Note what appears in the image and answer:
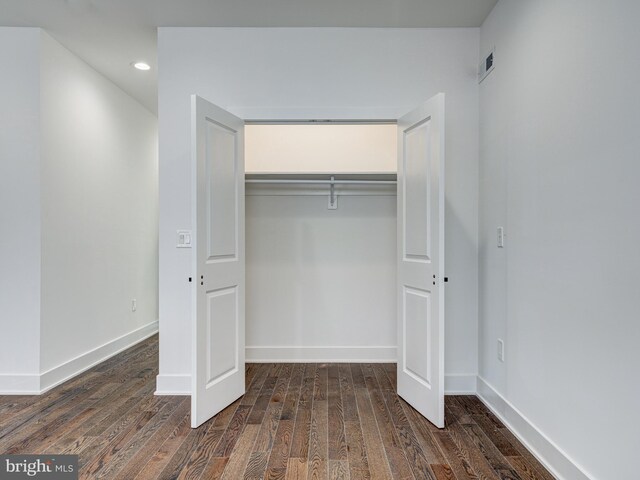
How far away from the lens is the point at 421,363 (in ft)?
8.30

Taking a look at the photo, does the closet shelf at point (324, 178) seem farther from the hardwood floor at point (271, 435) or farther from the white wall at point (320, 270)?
the hardwood floor at point (271, 435)

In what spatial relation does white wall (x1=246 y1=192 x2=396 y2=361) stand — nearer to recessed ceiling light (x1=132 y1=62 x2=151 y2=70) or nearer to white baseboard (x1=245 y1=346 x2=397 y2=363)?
white baseboard (x1=245 y1=346 x2=397 y2=363)

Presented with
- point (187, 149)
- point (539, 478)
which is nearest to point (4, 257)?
point (187, 149)

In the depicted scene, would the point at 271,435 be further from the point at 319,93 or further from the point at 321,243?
the point at 319,93

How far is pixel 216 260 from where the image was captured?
253 cm

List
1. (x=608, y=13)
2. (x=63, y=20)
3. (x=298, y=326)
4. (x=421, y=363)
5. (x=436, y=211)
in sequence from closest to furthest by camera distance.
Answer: (x=608, y=13), (x=436, y=211), (x=421, y=363), (x=63, y=20), (x=298, y=326)

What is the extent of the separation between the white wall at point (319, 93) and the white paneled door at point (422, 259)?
14.7 inches

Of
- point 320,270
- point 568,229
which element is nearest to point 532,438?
point 568,229

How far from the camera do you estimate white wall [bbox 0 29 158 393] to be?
9.40 ft

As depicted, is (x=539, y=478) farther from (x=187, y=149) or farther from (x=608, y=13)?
(x=187, y=149)

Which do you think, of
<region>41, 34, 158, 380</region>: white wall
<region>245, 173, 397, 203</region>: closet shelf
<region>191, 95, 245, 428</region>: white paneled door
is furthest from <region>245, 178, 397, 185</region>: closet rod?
<region>41, 34, 158, 380</region>: white wall

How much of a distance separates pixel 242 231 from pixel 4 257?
1.82 m

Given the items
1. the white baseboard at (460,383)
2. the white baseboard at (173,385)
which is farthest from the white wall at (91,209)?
the white baseboard at (460,383)

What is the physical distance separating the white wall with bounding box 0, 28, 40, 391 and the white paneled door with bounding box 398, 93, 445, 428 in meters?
2.76
